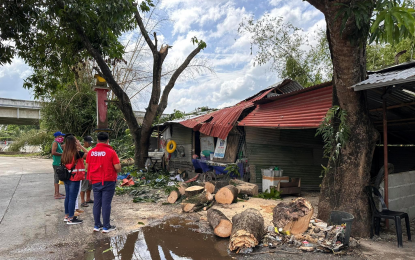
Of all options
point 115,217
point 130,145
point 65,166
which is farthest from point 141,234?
point 130,145

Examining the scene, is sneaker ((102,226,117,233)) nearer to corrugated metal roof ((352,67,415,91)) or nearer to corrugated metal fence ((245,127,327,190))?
corrugated metal fence ((245,127,327,190))

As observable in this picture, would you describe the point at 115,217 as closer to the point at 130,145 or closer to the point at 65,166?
the point at 65,166

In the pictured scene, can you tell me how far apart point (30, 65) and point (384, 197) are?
42.2ft

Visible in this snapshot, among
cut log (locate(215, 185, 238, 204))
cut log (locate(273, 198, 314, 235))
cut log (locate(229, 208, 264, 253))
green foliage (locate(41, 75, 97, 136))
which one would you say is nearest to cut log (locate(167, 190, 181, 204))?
cut log (locate(215, 185, 238, 204))

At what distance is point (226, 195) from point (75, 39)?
8.28m

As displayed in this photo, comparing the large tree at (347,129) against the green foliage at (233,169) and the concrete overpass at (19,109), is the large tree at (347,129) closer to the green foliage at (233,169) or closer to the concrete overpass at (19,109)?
the green foliage at (233,169)

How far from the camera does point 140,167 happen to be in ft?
43.3

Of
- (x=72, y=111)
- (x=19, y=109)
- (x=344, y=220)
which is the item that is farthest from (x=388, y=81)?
(x=19, y=109)

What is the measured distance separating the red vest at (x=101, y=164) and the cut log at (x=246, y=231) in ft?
7.81

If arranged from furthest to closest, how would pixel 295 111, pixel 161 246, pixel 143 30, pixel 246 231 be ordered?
pixel 143 30 < pixel 295 111 < pixel 161 246 < pixel 246 231

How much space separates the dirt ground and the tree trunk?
0.64 m

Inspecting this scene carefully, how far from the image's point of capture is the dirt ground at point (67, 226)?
4355 millimetres

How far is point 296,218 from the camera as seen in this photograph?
4902mm

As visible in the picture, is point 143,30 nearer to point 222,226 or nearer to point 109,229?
point 109,229
